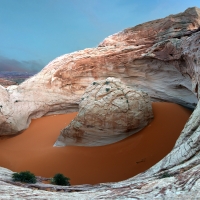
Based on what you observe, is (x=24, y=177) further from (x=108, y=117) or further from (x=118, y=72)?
(x=118, y=72)

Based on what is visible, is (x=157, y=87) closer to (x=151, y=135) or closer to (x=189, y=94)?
(x=189, y=94)

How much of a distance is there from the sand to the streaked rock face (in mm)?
286

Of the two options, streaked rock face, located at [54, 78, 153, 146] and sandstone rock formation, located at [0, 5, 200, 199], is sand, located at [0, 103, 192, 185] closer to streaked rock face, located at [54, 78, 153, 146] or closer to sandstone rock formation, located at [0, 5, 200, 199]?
streaked rock face, located at [54, 78, 153, 146]

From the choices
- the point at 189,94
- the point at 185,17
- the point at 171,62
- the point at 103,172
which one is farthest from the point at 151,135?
the point at 185,17

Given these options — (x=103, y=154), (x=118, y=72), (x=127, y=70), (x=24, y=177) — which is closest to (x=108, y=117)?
(x=103, y=154)

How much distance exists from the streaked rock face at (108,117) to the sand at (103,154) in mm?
286

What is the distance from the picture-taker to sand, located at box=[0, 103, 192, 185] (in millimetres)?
5863

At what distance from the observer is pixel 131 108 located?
23.3 feet

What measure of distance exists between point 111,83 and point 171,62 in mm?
3208

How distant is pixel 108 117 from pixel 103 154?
1.28 m

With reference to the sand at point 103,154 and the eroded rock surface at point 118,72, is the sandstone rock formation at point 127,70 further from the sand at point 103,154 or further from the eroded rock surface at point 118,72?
the sand at point 103,154

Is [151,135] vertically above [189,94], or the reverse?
[189,94]

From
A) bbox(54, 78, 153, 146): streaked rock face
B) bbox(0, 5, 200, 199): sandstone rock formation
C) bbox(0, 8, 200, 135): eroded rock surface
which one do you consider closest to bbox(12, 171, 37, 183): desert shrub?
bbox(54, 78, 153, 146): streaked rock face

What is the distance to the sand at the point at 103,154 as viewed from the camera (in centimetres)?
586
